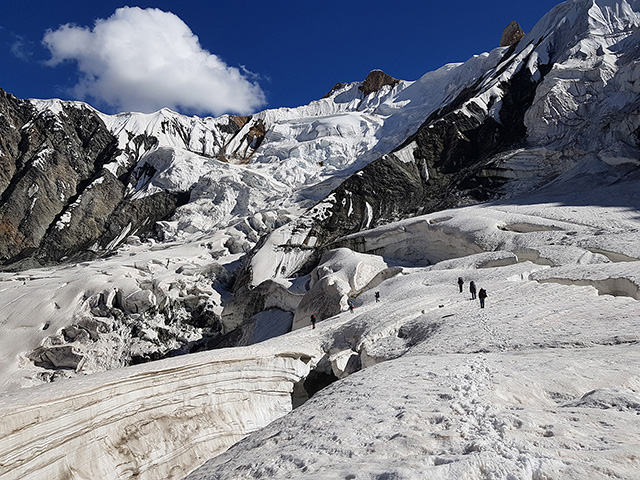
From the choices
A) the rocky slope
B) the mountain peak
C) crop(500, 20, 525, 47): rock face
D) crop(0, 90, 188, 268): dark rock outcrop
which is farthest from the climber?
the mountain peak

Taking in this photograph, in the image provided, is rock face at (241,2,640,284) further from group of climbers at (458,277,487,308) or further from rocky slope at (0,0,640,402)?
group of climbers at (458,277,487,308)

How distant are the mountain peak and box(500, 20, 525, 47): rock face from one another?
24.5m

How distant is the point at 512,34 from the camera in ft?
250

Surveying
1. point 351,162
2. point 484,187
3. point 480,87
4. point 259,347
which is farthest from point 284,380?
point 351,162

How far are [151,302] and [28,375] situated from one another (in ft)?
24.8

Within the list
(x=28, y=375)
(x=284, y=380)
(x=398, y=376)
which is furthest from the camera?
(x=28, y=375)

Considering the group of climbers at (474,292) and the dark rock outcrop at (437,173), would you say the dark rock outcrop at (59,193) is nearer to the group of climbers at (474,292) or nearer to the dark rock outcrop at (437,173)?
the dark rock outcrop at (437,173)

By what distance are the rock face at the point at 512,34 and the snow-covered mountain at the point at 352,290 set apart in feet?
40.1

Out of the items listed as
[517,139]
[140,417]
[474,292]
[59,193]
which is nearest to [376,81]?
[517,139]

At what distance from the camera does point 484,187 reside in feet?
113

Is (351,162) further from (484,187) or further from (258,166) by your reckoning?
(484,187)

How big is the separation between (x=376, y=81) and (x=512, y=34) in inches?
1167

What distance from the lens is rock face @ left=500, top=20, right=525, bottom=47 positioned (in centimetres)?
7521

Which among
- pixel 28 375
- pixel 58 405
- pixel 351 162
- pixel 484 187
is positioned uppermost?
pixel 351 162
